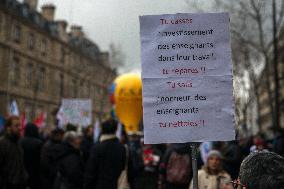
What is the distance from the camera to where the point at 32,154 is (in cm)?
756

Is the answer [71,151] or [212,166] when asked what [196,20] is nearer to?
[212,166]

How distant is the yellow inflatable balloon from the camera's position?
16562 millimetres

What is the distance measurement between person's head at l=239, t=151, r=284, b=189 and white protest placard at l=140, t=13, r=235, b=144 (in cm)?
108

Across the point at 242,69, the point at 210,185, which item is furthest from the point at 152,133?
the point at 242,69

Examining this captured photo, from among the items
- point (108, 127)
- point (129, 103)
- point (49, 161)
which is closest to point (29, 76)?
point (129, 103)

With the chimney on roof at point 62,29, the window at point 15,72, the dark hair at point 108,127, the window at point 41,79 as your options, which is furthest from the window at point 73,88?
the dark hair at point 108,127

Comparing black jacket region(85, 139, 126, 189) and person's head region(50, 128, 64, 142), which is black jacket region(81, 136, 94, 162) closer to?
person's head region(50, 128, 64, 142)

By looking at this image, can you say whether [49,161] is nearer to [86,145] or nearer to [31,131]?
[31,131]

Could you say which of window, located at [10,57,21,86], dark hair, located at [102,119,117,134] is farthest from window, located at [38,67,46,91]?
dark hair, located at [102,119,117,134]

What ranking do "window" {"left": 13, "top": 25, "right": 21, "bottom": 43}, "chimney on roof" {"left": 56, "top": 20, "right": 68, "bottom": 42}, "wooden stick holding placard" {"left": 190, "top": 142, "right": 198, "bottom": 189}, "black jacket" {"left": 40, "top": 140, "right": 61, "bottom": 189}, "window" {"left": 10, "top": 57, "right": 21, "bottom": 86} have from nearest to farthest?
"wooden stick holding placard" {"left": 190, "top": 142, "right": 198, "bottom": 189} → "black jacket" {"left": 40, "top": 140, "right": 61, "bottom": 189} → "window" {"left": 10, "top": 57, "right": 21, "bottom": 86} → "window" {"left": 13, "top": 25, "right": 21, "bottom": 43} → "chimney on roof" {"left": 56, "top": 20, "right": 68, "bottom": 42}

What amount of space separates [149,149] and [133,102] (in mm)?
6865

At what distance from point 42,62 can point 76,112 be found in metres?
30.3

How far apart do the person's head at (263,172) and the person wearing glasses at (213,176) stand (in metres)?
3.12

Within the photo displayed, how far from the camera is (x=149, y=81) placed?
10.2 ft
